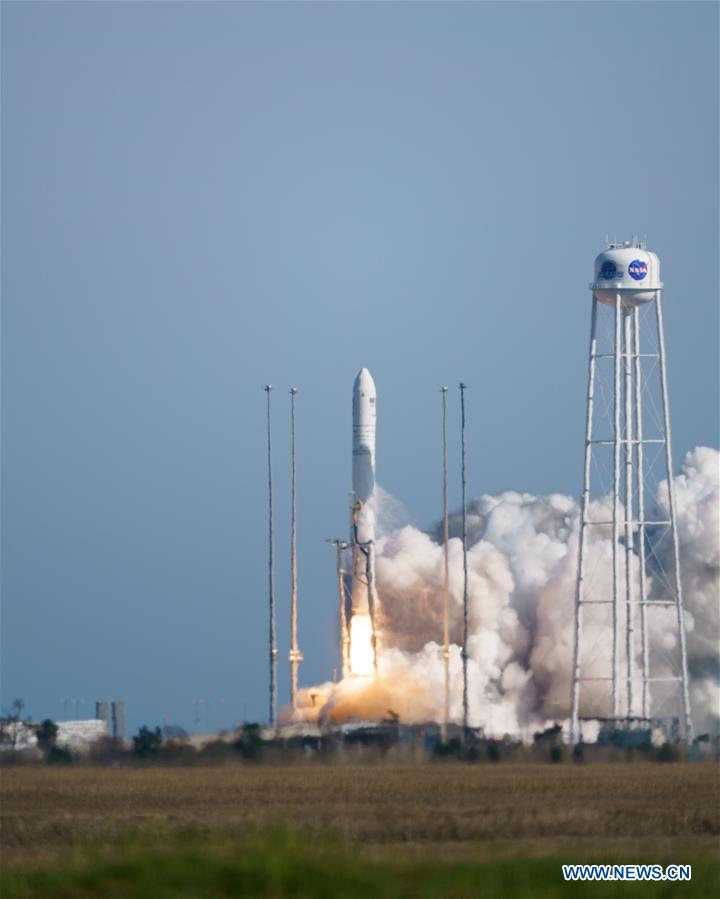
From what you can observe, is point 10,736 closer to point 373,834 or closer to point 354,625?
point 354,625

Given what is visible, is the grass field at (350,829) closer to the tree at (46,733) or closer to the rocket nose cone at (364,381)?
the tree at (46,733)

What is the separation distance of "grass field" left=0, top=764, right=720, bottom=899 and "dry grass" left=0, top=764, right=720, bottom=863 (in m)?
0.05

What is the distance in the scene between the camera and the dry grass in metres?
38.6

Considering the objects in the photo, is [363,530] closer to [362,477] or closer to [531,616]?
[362,477]

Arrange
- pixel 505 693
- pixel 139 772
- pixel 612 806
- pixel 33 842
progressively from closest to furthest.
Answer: pixel 33 842
pixel 612 806
pixel 139 772
pixel 505 693

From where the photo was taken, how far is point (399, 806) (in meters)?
47.8

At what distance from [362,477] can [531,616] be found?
11.1 metres

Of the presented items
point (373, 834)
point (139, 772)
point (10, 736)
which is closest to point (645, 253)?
point (139, 772)

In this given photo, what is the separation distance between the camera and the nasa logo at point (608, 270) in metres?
72.3

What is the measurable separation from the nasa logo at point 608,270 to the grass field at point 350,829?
15.6m

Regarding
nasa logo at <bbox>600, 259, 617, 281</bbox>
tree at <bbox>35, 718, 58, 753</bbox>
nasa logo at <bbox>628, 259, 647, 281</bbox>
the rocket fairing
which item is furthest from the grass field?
nasa logo at <bbox>600, 259, 617, 281</bbox>

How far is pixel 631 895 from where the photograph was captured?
89.1 feet

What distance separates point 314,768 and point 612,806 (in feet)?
66.8

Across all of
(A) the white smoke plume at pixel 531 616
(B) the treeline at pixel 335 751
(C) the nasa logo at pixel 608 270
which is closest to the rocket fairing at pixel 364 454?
(A) the white smoke plume at pixel 531 616
